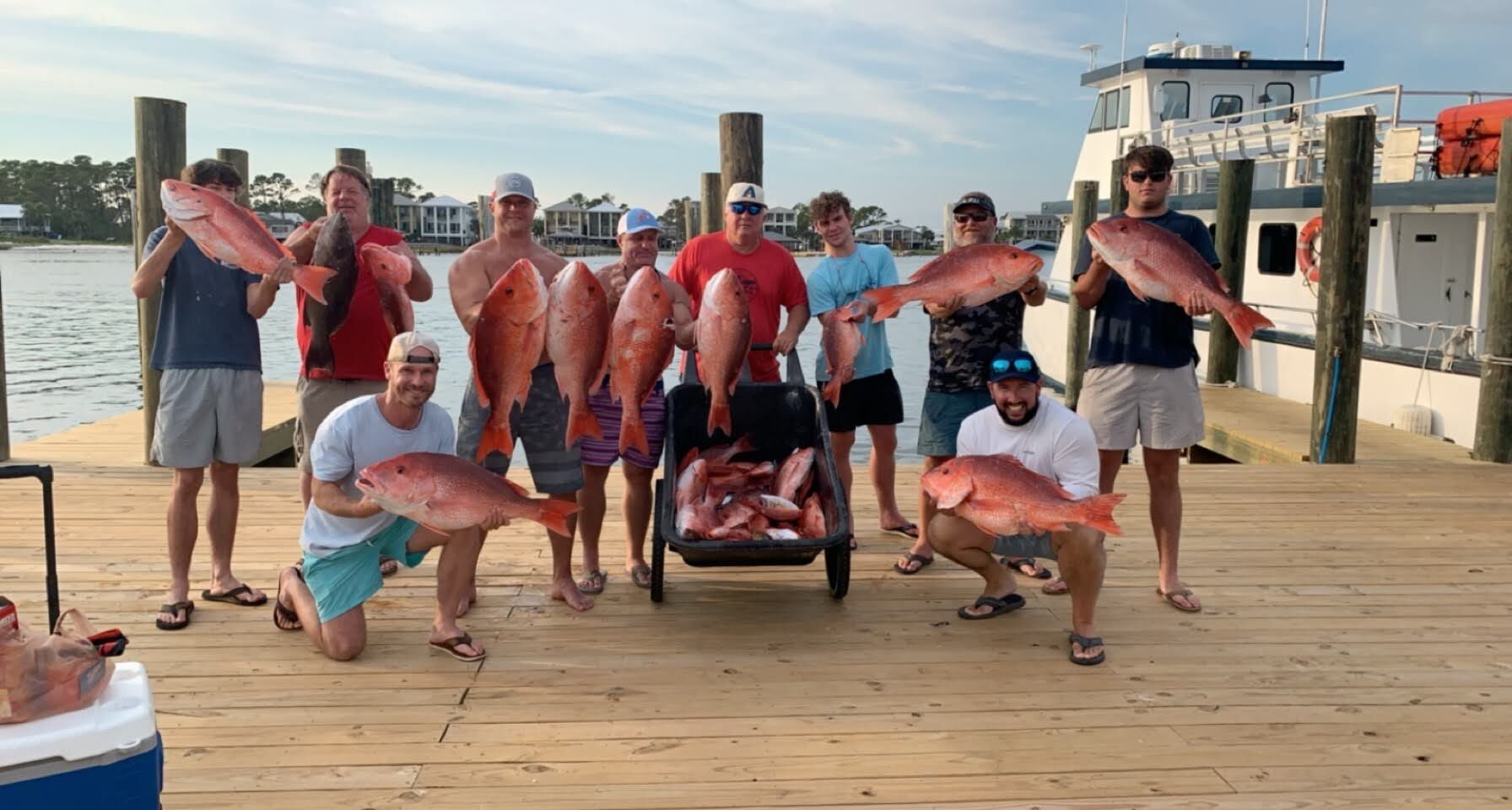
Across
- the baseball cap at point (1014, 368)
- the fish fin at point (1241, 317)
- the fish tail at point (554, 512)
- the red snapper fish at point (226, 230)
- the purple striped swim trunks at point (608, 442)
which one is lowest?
the fish tail at point (554, 512)

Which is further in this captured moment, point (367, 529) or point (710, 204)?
point (710, 204)

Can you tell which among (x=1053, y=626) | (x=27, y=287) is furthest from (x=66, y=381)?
(x=27, y=287)

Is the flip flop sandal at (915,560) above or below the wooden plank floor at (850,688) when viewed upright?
above

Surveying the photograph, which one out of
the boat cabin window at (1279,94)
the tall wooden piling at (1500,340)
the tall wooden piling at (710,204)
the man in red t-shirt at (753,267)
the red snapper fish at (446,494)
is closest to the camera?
the red snapper fish at (446,494)

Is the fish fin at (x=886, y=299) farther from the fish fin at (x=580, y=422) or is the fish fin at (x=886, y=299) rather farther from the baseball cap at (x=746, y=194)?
the fish fin at (x=580, y=422)

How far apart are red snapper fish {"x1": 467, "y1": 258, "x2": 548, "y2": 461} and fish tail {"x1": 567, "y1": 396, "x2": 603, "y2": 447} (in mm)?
190

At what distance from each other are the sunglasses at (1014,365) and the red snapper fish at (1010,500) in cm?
40

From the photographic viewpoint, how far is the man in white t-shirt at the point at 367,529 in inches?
156

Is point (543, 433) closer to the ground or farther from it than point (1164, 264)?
closer to the ground

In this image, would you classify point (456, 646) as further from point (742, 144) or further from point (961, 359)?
point (742, 144)

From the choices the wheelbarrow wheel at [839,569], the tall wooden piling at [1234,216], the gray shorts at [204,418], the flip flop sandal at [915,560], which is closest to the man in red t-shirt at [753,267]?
the wheelbarrow wheel at [839,569]

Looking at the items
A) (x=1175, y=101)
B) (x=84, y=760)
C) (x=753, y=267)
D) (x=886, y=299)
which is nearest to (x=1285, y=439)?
(x=886, y=299)

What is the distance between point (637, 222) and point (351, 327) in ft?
4.43

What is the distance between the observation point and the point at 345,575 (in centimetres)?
412
